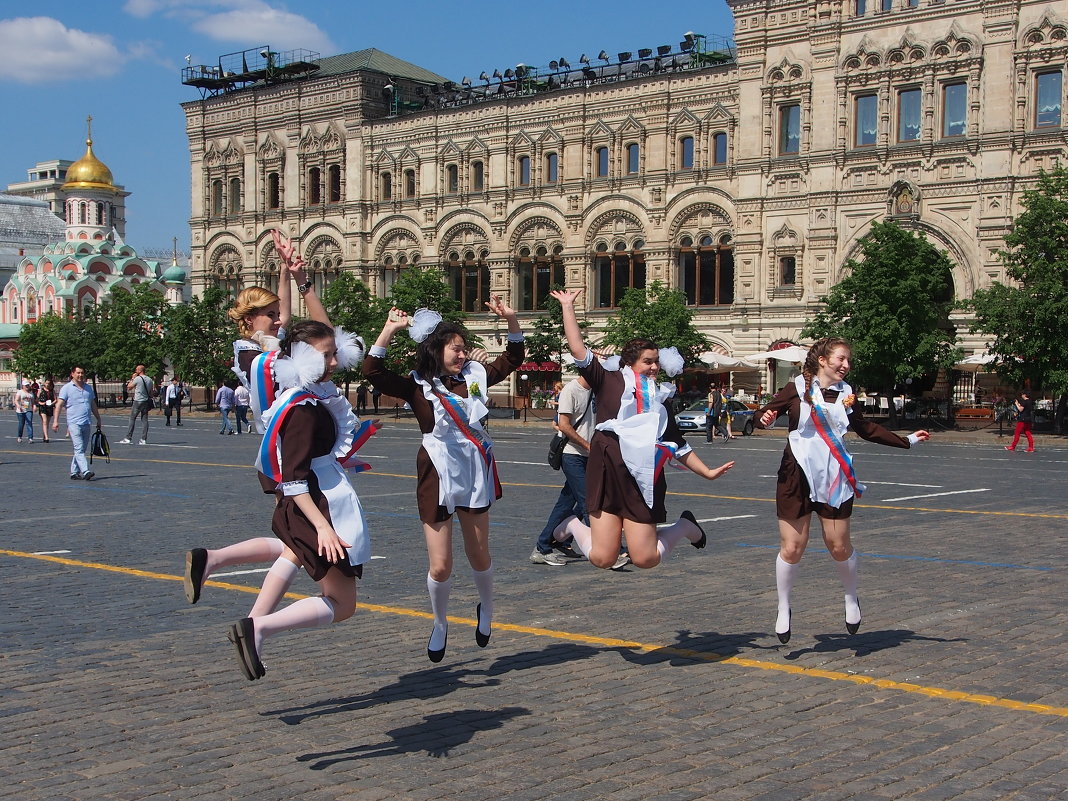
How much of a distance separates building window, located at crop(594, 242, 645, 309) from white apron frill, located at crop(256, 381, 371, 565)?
4876 centimetres

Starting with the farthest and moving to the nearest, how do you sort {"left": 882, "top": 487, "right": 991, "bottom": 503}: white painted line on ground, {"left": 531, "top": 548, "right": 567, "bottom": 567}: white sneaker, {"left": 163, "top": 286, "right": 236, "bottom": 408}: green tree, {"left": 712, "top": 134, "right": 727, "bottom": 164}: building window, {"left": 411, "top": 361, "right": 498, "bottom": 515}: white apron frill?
1. {"left": 163, "top": 286, "right": 236, "bottom": 408}: green tree
2. {"left": 712, "top": 134, "right": 727, "bottom": 164}: building window
3. {"left": 882, "top": 487, "right": 991, "bottom": 503}: white painted line on ground
4. {"left": 531, "top": 548, "right": 567, "bottom": 567}: white sneaker
5. {"left": 411, "top": 361, "right": 498, "bottom": 515}: white apron frill

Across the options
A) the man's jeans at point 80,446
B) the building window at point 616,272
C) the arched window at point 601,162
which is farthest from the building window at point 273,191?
the man's jeans at point 80,446

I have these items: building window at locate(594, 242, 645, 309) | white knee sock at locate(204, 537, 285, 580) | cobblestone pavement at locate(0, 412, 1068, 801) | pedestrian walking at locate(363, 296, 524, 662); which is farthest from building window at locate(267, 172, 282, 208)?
white knee sock at locate(204, 537, 285, 580)

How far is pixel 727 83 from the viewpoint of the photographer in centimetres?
5203

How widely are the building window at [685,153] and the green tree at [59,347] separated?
41.4 meters

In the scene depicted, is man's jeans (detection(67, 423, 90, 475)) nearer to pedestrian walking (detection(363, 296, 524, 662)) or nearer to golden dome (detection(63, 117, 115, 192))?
pedestrian walking (detection(363, 296, 524, 662))

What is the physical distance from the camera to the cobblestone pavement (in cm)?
532

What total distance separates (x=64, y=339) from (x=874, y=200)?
2292 inches

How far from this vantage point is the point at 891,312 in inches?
1666

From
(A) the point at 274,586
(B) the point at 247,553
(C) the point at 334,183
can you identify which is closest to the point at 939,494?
(B) the point at 247,553

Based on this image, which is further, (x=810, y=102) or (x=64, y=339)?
(x=64, y=339)

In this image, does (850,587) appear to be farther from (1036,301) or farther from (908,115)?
(908,115)

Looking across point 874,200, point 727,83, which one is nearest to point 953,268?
point 874,200

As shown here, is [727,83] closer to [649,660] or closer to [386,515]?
[386,515]
